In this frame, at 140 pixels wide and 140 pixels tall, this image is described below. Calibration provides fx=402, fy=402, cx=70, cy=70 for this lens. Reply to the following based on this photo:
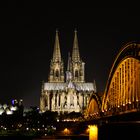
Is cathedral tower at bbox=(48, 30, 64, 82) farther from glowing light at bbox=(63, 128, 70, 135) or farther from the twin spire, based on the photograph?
glowing light at bbox=(63, 128, 70, 135)

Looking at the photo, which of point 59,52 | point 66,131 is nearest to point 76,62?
point 59,52

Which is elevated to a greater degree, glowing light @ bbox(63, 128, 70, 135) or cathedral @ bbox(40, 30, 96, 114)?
cathedral @ bbox(40, 30, 96, 114)

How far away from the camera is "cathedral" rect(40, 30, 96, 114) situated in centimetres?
14338

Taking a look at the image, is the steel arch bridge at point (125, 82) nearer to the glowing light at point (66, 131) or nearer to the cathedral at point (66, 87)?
the glowing light at point (66, 131)

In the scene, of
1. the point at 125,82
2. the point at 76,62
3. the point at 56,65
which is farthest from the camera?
the point at 76,62

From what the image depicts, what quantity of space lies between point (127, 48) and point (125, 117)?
30.5ft

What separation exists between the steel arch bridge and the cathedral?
9537 centimetres

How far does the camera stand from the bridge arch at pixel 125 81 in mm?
33844

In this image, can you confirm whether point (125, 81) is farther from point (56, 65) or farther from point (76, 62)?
point (76, 62)

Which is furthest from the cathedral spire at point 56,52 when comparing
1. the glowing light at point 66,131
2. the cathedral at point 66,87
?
the glowing light at point 66,131

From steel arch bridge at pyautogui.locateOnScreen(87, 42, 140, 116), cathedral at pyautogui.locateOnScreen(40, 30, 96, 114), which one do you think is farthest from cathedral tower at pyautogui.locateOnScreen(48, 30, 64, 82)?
steel arch bridge at pyautogui.locateOnScreen(87, 42, 140, 116)

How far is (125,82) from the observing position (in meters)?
39.3

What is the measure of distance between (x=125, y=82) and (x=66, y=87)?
107 meters

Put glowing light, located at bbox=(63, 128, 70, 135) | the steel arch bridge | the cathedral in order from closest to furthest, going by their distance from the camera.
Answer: the steel arch bridge → glowing light, located at bbox=(63, 128, 70, 135) → the cathedral
